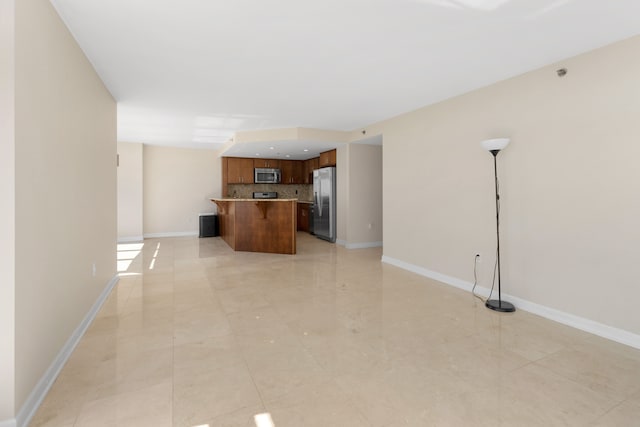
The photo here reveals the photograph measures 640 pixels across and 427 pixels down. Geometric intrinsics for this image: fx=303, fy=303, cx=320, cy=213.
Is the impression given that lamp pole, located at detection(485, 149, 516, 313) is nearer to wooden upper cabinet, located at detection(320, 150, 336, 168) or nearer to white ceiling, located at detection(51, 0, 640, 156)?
white ceiling, located at detection(51, 0, 640, 156)

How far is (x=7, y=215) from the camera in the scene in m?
1.52

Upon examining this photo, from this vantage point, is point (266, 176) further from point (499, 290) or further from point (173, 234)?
point (499, 290)

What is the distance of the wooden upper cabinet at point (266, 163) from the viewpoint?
8.80 metres

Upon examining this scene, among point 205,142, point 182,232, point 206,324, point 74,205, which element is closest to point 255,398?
point 206,324

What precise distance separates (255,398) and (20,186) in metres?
1.74

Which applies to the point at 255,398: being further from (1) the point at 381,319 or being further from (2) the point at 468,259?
(2) the point at 468,259

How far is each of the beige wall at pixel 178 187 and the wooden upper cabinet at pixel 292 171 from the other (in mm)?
1864

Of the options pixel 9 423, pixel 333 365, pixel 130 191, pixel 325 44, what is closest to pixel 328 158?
pixel 325 44

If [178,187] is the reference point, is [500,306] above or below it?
below

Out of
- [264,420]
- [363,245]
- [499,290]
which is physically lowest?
[264,420]

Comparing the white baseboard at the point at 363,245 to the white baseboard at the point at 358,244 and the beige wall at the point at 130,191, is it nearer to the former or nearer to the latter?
the white baseboard at the point at 358,244

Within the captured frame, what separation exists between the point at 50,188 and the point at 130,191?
20.9 feet

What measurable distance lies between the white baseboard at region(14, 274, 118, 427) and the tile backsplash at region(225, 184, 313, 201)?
6.25 meters

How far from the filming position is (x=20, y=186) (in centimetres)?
161
